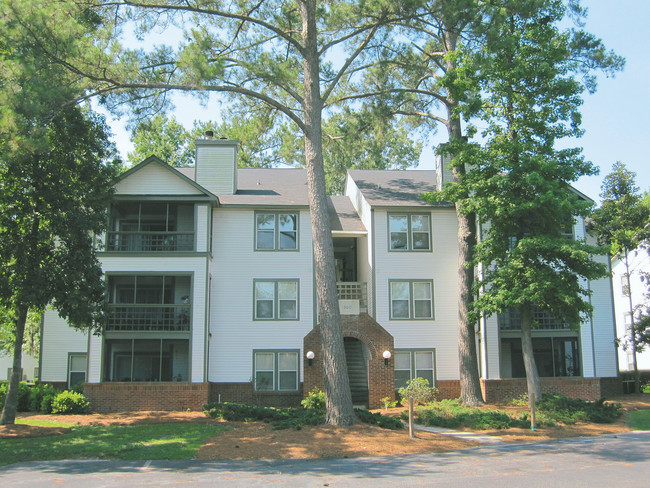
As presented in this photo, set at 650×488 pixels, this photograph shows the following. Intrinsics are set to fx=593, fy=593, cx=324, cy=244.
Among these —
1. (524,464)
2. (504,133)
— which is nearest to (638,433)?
(524,464)

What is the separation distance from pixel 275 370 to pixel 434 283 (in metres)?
7.06

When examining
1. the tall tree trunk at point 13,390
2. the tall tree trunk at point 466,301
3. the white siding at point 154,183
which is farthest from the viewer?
the white siding at point 154,183

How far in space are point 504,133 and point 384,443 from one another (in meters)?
11.0

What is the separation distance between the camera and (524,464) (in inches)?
448

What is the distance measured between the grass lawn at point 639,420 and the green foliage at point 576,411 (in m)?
0.41

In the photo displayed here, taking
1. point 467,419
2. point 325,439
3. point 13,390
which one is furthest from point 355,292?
point 13,390

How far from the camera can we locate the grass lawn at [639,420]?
54.6 ft

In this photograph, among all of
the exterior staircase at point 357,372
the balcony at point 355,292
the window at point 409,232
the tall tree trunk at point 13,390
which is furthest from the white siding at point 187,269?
the window at point 409,232

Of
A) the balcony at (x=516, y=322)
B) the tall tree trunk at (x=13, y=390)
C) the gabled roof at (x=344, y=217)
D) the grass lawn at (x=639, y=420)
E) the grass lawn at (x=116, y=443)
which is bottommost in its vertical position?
the grass lawn at (x=639, y=420)

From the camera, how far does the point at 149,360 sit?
23.9m

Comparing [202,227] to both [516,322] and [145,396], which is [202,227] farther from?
[516,322]

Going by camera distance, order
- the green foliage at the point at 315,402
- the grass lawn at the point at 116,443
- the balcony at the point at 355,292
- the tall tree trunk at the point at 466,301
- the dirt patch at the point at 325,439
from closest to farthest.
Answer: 1. the grass lawn at the point at 116,443
2. the dirt patch at the point at 325,439
3. the green foliage at the point at 315,402
4. the tall tree trunk at the point at 466,301
5. the balcony at the point at 355,292

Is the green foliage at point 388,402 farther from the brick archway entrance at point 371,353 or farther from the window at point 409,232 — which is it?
the window at point 409,232

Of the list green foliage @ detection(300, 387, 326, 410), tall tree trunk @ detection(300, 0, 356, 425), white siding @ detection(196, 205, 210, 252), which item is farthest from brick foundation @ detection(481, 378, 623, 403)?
white siding @ detection(196, 205, 210, 252)
